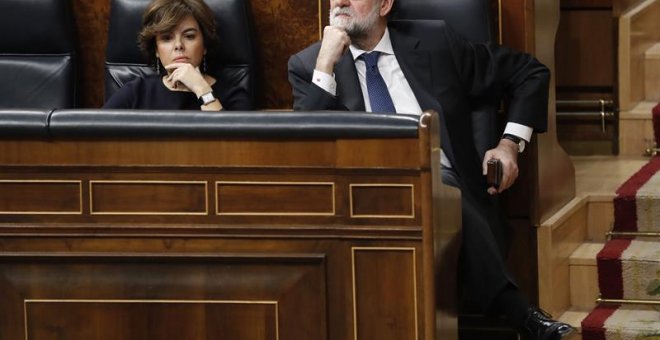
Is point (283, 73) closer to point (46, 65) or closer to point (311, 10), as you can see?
point (311, 10)

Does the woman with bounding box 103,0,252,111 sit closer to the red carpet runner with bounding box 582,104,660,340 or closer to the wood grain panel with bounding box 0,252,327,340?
the wood grain panel with bounding box 0,252,327,340

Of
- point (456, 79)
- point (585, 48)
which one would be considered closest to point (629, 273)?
point (456, 79)

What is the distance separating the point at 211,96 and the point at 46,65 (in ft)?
1.54

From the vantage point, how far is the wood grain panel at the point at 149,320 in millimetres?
2104

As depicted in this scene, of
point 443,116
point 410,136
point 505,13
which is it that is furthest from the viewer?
point 505,13

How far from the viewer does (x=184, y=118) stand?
2.08m

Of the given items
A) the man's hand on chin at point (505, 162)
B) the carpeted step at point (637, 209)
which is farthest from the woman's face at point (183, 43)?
the carpeted step at point (637, 209)

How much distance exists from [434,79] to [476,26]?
17 centimetres

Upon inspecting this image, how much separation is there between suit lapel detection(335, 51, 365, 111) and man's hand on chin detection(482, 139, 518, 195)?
268 millimetres

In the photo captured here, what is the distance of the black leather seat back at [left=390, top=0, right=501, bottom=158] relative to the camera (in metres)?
2.77

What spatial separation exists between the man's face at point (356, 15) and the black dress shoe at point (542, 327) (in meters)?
0.66

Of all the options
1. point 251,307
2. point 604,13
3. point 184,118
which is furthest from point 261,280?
point 604,13

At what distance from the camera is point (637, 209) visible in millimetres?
3072

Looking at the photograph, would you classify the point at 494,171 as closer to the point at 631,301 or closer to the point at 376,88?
the point at 376,88
